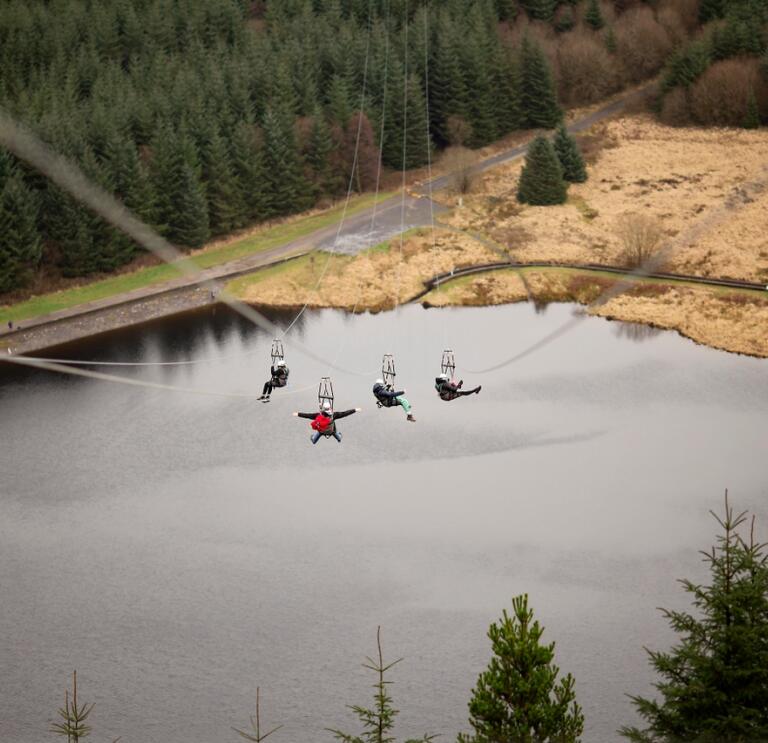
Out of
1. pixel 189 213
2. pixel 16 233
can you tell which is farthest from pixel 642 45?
pixel 16 233

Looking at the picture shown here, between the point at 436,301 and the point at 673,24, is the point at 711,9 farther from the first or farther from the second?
the point at 436,301

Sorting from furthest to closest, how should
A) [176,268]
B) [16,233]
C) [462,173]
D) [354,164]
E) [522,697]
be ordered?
1. [462,173]
2. [354,164]
3. [176,268]
4. [16,233]
5. [522,697]

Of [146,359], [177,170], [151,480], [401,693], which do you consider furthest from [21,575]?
[177,170]

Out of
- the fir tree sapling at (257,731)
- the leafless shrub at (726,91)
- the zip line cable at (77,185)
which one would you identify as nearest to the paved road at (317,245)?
the zip line cable at (77,185)

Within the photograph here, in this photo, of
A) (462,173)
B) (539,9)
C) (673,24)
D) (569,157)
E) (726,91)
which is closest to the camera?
(462,173)

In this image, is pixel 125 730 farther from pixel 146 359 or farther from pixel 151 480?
pixel 146 359

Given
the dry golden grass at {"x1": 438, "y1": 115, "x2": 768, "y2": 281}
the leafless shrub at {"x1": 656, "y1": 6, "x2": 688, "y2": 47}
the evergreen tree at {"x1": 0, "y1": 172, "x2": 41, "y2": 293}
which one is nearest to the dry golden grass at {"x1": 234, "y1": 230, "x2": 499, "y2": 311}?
the dry golden grass at {"x1": 438, "y1": 115, "x2": 768, "y2": 281}

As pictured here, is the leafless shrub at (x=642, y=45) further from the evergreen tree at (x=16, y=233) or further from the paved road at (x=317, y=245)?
the evergreen tree at (x=16, y=233)
